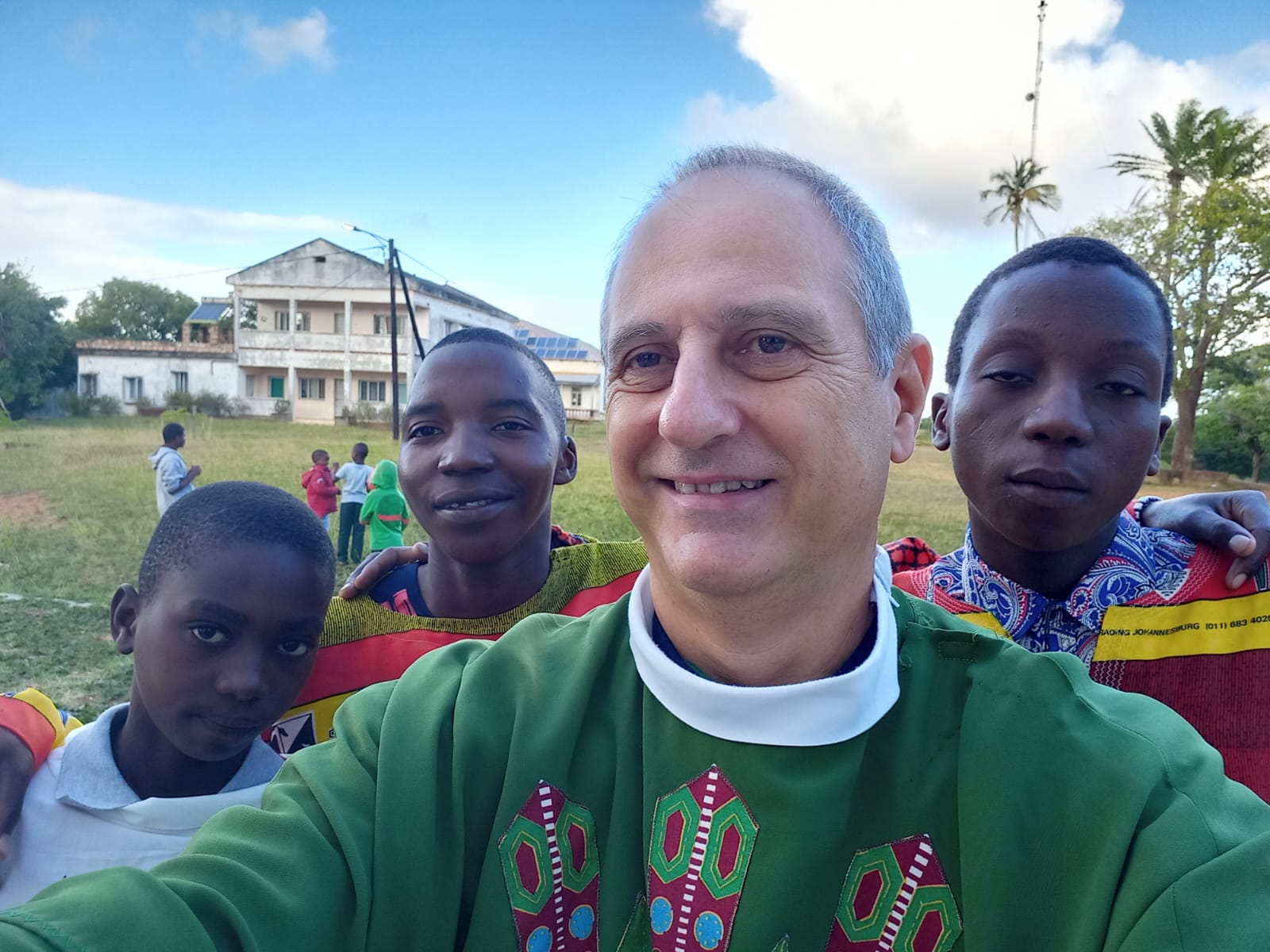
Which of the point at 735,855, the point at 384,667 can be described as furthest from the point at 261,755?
the point at 735,855

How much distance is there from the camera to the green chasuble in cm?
111

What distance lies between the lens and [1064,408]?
1.84 metres

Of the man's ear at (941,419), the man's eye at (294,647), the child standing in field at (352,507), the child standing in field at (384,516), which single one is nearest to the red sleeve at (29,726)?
the man's eye at (294,647)

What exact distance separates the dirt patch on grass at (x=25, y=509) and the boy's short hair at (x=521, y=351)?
1347cm

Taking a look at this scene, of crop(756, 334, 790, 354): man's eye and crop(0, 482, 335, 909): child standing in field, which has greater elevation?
crop(756, 334, 790, 354): man's eye

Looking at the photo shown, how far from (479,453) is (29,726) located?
1.23 m

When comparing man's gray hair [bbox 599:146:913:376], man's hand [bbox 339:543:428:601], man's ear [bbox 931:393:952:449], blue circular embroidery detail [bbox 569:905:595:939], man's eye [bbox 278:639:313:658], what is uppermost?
man's gray hair [bbox 599:146:913:376]

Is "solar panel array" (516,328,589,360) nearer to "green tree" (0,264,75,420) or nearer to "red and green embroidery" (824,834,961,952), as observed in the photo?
"green tree" (0,264,75,420)

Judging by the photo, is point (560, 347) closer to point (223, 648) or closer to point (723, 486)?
point (223, 648)

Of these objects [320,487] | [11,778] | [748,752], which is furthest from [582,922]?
[320,487]

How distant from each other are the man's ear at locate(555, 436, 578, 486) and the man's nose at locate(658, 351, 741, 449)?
1426 mm

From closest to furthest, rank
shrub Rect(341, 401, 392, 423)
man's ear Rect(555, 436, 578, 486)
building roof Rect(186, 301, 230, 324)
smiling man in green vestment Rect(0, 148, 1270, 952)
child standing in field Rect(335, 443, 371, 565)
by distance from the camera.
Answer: smiling man in green vestment Rect(0, 148, 1270, 952) < man's ear Rect(555, 436, 578, 486) < child standing in field Rect(335, 443, 371, 565) < shrub Rect(341, 401, 392, 423) < building roof Rect(186, 301, 230, 324)

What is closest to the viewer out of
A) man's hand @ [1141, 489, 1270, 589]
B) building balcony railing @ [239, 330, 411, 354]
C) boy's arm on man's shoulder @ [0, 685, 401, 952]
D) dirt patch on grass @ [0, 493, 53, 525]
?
boy's arm on man's shoulder @ [0, 685, 401, 952]

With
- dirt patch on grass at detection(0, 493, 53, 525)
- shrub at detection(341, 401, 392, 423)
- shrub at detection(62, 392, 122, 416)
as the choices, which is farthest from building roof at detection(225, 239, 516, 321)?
dirt patch on grass at detection(0, 493, 53, 525)
